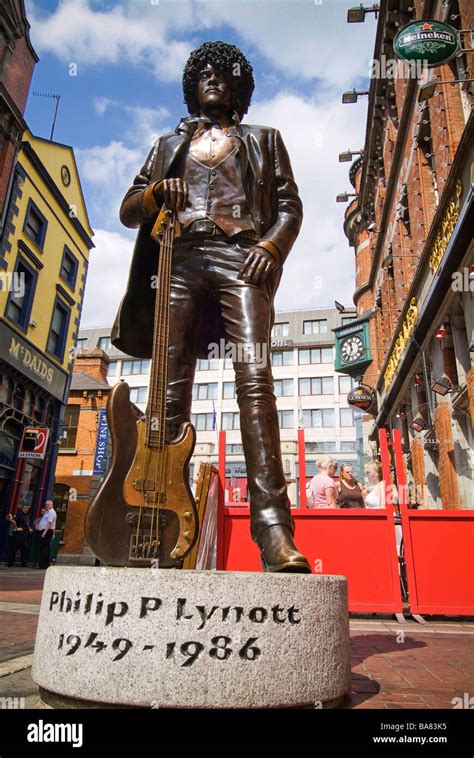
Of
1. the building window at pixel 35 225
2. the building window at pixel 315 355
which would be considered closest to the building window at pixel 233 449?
the building window at pixel 315 355

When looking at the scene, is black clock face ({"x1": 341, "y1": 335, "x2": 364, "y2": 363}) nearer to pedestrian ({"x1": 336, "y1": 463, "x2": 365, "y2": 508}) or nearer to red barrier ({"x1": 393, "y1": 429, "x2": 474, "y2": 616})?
pedestrian ({"x1": 336, "y1": 463, "x2": 365, "y2": 508})

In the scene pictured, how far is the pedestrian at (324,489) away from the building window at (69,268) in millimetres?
16373

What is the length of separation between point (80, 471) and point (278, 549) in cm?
2668

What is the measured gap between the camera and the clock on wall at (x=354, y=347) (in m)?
24.0

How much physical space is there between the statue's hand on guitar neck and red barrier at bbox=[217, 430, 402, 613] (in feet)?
13.9

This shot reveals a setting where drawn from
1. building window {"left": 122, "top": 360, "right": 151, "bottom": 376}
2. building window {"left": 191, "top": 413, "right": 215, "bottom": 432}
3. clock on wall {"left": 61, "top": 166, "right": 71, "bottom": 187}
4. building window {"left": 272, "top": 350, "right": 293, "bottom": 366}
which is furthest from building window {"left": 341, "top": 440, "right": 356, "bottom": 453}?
clock on wall {"left": 61, "top": 166, "right": 71, "bottom": 187}

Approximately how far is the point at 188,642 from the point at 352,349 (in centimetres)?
2368

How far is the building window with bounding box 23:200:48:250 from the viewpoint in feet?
61.3

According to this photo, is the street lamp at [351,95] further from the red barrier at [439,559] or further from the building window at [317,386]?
the building window at [317,386]

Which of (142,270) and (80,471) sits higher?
(80,471)

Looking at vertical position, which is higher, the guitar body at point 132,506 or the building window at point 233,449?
the building window at point 233,449

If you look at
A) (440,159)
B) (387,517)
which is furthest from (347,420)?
(387,517)
